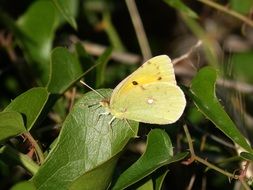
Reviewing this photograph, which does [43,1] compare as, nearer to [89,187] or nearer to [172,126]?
[172,126]

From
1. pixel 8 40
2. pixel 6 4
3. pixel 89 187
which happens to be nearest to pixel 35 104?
pixel 89 187

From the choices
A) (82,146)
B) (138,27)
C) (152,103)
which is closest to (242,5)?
(138,27)

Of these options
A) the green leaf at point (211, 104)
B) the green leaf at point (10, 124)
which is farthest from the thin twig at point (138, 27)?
the green leaf at point (10, 124)

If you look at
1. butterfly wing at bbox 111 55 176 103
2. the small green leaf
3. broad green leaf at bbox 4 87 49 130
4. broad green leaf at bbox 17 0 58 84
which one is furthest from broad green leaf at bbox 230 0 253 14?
broad green leaf at bbox 4 87 49 130

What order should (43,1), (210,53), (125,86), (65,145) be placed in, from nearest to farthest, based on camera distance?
(65,145)
(125,86)
(43,1)
(210,53)

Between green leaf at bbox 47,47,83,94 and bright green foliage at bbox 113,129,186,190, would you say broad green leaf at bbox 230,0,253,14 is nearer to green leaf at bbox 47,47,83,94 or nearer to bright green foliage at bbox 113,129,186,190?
green leaf at bbox 47,47,83,94

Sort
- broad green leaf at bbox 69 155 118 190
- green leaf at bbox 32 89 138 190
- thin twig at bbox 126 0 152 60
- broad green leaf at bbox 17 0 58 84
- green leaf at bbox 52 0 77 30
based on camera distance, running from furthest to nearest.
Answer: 1. thin twig at bbox 126 0 152 60
2. broad green leaf at bbox 17 0 58 84
3. green leaf at bbox 52 0 77 30
4. green leaf at bbox 32 89 138 190
5. broad green leaf at bbox 69 155 118 190

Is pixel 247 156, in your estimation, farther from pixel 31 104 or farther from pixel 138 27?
pixel 138 27
